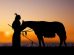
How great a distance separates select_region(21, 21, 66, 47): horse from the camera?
20.0 meters

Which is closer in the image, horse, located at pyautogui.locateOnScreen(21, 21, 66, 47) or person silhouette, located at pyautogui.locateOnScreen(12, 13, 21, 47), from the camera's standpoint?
person silhouette, located at pyautogui.locateOnScreen(12, 13, 21, 47)

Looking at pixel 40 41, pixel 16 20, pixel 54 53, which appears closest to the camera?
pixel 54 53

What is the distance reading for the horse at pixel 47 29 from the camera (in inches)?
787

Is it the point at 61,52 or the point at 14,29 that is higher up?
the point at 14,29

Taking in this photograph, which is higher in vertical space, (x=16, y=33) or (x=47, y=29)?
(x=47, y=29)

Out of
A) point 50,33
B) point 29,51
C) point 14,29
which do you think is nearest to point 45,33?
point 50,33

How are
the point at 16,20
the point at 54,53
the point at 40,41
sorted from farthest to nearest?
the point at 40,41
the point at 16,20
the point at 54,53

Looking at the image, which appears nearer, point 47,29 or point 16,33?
point 16,33

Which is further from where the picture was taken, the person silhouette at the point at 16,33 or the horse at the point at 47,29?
the horse at the point at 47,29

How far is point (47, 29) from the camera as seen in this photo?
20125mm

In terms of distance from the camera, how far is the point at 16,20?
17.2 m

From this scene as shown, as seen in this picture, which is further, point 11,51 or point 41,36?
point 41,36

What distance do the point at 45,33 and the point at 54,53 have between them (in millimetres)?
6594

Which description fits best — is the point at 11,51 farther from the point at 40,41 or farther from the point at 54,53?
the point at 40,41
